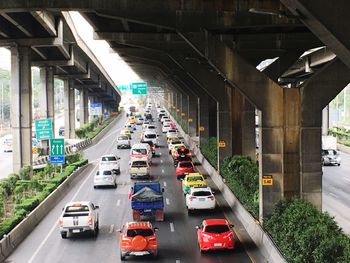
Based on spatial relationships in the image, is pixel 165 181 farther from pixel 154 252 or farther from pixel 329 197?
pixel 154 252

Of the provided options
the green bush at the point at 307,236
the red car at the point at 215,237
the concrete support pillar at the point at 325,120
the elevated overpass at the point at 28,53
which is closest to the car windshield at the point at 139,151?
the elevated overpass at the point at 28,53

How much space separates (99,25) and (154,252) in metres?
21.4

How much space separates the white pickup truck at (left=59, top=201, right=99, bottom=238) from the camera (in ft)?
91.0

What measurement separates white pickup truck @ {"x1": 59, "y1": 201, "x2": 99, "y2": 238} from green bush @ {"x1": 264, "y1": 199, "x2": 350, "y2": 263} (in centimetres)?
782

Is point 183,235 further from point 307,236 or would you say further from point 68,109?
point 68,109

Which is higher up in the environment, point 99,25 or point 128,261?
point 99,25

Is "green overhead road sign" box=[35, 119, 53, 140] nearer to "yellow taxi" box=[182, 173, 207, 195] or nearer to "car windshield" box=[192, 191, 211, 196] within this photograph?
"yellow taxi" box=[182, 173, 207, 195]

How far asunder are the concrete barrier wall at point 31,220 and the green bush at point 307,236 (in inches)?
425

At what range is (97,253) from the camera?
25.4 meters

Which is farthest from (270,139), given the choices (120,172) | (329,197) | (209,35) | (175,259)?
(120,172)

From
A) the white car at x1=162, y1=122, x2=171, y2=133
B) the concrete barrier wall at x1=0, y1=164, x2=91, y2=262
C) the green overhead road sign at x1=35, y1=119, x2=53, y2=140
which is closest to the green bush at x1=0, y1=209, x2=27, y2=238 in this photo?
the concrete barrier wall at x1=0, y1=164, x2=91, y2=262

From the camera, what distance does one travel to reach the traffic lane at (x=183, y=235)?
80.0 ft

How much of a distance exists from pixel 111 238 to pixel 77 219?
5.95 ft

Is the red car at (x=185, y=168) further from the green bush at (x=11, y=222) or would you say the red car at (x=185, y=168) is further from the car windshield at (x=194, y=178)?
the green bush at (x=11, y=222)
